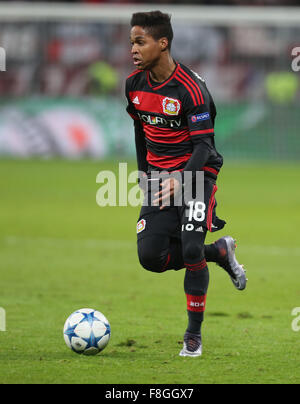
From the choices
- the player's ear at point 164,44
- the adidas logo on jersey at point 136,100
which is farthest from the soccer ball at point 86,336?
the player's ear at point 164,44

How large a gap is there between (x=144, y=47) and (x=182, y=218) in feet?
4.21

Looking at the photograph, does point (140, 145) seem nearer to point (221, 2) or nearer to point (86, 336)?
point (86, 336)

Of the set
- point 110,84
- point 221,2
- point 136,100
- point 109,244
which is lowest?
point 109,244

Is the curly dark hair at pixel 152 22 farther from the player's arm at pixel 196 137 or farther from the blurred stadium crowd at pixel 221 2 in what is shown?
the blurred stadium crowd at pixel 221 2

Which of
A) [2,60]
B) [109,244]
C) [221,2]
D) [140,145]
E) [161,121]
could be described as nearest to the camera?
[161,121]

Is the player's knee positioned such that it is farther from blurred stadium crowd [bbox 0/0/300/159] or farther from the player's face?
blurred stadium crowd [bbox 0/0/300/159]

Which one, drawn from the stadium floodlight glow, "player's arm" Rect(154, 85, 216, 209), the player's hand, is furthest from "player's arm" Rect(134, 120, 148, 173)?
the stadium floodlight glow

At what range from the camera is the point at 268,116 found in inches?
1042

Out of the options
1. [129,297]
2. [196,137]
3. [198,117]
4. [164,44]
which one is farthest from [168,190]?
[129,297]

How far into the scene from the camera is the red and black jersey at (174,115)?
19.6 ft

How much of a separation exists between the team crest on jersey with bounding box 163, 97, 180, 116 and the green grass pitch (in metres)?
1.75

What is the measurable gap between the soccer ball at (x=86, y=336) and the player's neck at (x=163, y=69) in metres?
1.87

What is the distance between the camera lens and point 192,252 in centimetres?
584
